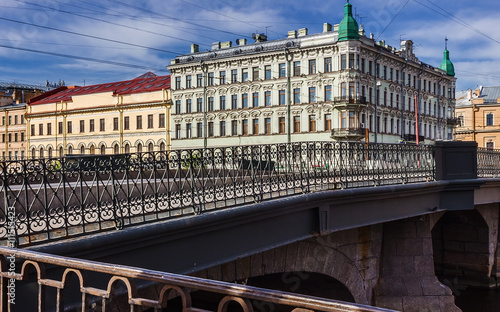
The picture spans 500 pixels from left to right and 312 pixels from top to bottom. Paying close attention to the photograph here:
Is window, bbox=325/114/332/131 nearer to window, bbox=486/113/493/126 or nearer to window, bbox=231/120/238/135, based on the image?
window, bbox=231/120/238/135

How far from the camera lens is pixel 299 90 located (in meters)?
43.0

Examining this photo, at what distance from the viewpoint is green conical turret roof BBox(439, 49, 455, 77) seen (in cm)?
5572

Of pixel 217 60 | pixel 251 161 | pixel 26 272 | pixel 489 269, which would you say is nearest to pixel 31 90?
pixel 217 60

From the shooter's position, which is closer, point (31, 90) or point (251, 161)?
point (251, 161)

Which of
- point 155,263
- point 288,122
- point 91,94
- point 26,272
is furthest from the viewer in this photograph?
point 91,94

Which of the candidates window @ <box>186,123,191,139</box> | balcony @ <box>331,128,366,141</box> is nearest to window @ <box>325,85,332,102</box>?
balcony @ <box>331,128,366,141</box>

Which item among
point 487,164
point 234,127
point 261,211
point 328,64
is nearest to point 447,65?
point 328,64

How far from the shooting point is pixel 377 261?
13141 mm

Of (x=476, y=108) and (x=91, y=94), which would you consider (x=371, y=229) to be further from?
(x=476, y=108)

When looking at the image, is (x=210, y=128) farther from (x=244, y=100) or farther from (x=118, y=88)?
A: (x=118, y=88)

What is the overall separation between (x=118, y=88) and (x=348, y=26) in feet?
75.1

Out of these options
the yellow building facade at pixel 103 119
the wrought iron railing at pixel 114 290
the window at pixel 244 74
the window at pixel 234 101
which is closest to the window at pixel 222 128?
the window at pixel 234 101

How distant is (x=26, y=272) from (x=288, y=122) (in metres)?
39.1

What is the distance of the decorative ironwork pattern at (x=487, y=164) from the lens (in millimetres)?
16534
